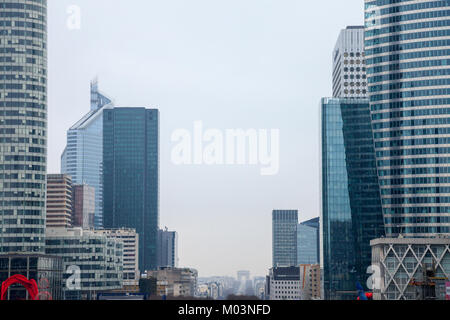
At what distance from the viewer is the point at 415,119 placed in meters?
186

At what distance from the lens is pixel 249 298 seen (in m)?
12.4

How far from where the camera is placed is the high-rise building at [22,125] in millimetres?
179625

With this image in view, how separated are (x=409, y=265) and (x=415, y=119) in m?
66.1

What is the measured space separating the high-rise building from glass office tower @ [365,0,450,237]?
3387 inches

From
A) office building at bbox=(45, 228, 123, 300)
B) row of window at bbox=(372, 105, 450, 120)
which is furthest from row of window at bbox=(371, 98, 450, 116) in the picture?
office building at bbox=(45, 228, 123, 300)

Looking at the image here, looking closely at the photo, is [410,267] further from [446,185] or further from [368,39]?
[368,39]

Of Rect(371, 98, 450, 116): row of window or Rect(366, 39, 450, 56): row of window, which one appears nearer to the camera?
Rect(371, 98, 450, 116): row of window

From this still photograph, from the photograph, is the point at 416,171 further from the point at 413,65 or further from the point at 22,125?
the point at 22,125

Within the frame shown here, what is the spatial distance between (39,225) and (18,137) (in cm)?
2185

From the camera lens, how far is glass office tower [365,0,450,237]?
18288 centimetres

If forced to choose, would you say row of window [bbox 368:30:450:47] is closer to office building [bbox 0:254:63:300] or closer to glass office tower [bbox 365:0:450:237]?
glass office tower [bbox 365:0:450:237]

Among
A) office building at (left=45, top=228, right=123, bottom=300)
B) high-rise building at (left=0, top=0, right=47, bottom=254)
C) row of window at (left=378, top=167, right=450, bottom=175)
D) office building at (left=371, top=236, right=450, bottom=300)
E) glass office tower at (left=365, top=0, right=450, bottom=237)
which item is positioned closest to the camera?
office building at (left=371, top=236, right=450, bottom=300)

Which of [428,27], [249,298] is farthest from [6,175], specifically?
[249,298]
